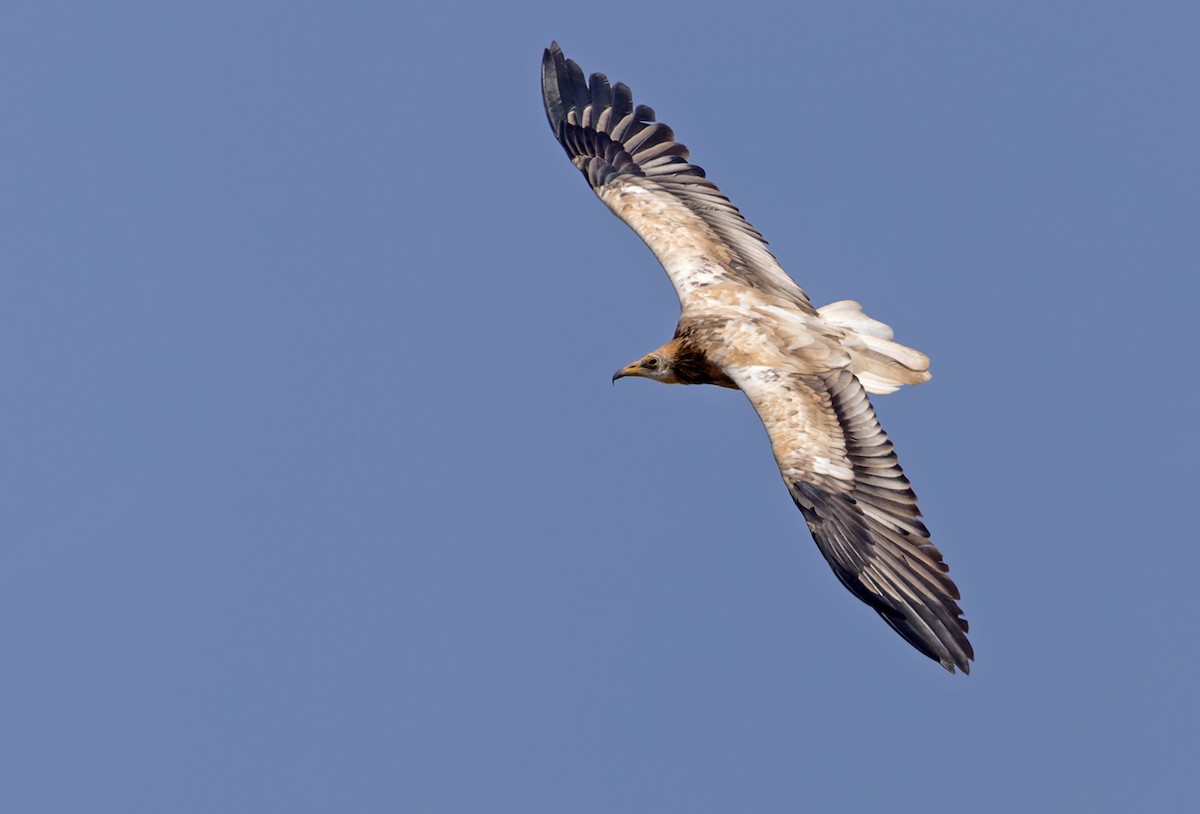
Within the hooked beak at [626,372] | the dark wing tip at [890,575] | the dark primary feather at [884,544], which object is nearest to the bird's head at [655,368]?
the hooked beak at [626,372]

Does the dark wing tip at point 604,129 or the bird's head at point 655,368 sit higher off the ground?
the dark wing tip at point 604,129

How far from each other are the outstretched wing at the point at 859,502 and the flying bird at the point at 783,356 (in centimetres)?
1

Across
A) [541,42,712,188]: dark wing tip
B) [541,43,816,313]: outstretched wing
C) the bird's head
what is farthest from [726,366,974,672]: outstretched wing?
[541,42,712,188]: dark wing tip

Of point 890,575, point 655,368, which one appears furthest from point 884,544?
point 655,368

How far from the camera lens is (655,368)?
18.6 meters

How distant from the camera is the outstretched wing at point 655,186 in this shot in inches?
755

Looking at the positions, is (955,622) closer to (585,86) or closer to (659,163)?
(659,163)

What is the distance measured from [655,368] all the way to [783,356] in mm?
1647

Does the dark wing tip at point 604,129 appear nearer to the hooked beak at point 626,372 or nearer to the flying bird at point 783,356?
the flying bird at point 783,356

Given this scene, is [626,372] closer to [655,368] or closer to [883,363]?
[655,368]

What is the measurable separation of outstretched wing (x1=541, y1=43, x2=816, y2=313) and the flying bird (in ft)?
0.05

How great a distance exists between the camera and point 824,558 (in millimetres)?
15602

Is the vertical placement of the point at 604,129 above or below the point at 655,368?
above

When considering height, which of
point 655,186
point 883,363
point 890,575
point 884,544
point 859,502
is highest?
point 655,186
